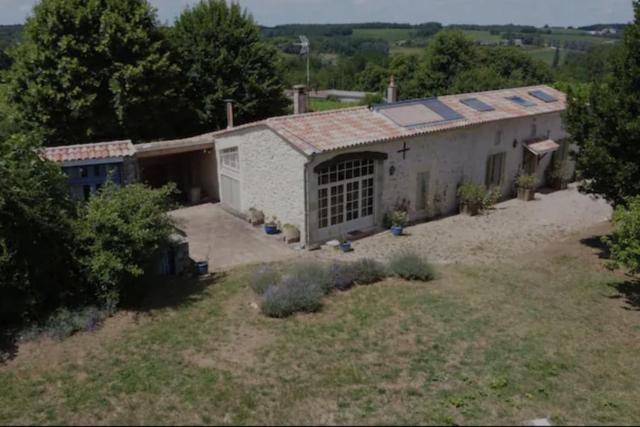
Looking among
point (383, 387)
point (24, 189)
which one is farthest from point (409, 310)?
point (24, 189)

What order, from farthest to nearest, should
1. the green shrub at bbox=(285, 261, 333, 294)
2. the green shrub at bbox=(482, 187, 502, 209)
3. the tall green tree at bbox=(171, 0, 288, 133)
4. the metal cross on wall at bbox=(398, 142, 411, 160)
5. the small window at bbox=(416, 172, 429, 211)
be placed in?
the tall green tree at bbox=(171, 0, 288, 133), the green shrub at bbox=(482, 187, 502, 209), the small window at bbox=(416, 172, 429, 211), the metal cross on wall at bbox=(398, 142, 411, 160), the green shrub at bbox=(285, 261, 333, 294)

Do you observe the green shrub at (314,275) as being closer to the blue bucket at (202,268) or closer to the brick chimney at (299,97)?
the blue bucket at (202,268)

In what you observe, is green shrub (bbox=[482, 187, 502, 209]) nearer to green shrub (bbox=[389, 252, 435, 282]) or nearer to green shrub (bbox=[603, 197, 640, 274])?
green shrub (bbox=[389, 252, 435, 282])

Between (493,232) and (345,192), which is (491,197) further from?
(345,192)

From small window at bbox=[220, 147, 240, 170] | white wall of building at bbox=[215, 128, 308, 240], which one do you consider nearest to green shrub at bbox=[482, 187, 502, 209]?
white wall of building at bbox=[215, 128, 308, 240]

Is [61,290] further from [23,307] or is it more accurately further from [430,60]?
[430,60]
